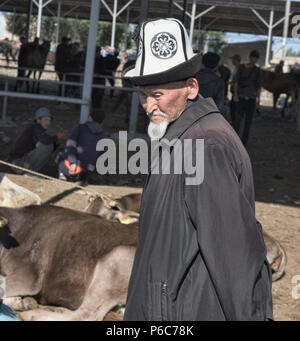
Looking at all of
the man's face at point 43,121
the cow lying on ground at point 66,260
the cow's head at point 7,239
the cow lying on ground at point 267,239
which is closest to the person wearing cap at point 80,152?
the man's face at point 43,121

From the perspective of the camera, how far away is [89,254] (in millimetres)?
5160

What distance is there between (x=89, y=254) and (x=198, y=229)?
3280mm

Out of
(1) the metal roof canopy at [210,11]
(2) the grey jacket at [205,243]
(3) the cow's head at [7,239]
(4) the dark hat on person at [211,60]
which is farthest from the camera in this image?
(1) the metal roof canopy at [210,11]

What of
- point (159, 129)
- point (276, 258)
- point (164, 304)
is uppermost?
point (159, 129)

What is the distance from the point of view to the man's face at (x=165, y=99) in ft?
7.32

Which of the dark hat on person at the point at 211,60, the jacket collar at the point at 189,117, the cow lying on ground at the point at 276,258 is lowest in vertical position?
the cow lying on ground at the point at 276,258

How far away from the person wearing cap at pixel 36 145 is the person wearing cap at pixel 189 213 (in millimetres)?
7070

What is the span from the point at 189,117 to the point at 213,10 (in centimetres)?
2729

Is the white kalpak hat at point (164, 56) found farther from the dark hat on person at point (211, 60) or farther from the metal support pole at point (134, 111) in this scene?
the metal support pole at point (134, 111)

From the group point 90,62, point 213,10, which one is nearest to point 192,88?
point 90,62

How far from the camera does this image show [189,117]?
87.2 inches

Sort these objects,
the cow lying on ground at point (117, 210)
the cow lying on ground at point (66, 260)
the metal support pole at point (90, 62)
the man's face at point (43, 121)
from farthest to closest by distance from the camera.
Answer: the metal support pole at point (90, 62), the man's face at point (43, 121), the cow lying on ground at point (117, 210), the cow lying on ground at point (66, 260)

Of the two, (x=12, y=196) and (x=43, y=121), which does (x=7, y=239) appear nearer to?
(x=12, y=196)

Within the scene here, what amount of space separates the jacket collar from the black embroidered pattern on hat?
0.21 meters
